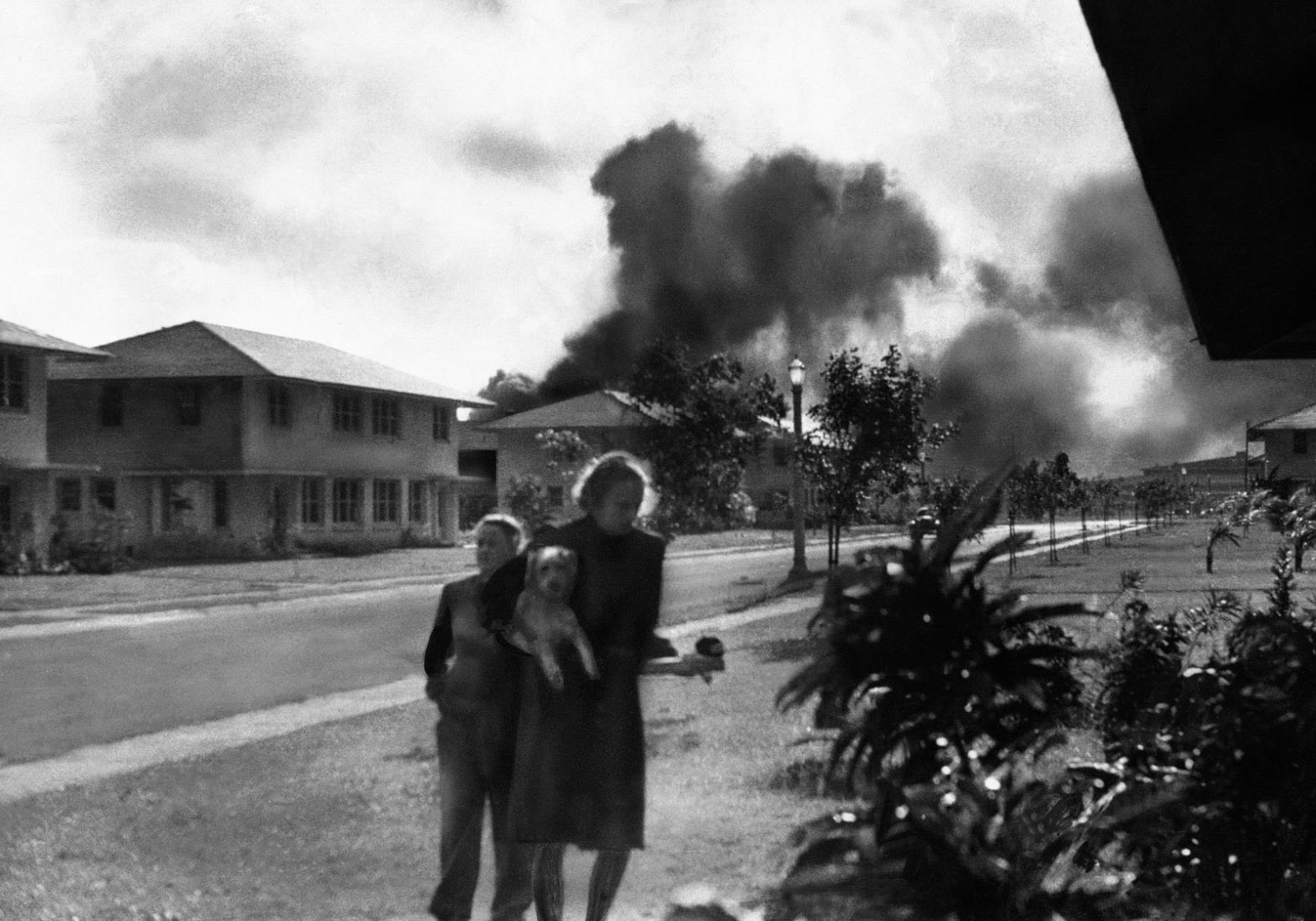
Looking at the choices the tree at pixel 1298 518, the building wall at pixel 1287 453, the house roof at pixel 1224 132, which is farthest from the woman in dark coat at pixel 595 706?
the building wall at pixel 1287 453

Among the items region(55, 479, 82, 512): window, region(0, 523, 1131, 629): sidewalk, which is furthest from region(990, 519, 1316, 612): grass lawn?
region(55, 479, 82, 512): window

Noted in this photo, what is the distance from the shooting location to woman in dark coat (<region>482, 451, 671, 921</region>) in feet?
15.7

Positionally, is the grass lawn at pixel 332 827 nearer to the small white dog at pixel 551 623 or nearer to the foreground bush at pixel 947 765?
the small white dog at pixel 551 623

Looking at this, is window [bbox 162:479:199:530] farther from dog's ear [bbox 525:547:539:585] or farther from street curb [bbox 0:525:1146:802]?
dog's ear [bbox 525:547:539:585]

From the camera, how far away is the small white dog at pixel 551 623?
4.80 m

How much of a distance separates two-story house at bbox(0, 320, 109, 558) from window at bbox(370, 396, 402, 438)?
11.1m

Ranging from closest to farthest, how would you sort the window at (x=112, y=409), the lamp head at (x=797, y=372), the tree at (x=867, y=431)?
the tree at (x=867, y=431) < the lamp head at (x=797, y=372) < the window at (x=112, y=409)

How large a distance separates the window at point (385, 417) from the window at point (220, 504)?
5735mm

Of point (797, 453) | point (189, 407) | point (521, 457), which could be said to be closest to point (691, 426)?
point (797, 453)

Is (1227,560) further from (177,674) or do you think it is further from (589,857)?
(589,857)

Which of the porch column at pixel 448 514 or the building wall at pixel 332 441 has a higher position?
the building wall at pixel 332 441

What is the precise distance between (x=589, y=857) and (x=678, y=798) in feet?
5.08

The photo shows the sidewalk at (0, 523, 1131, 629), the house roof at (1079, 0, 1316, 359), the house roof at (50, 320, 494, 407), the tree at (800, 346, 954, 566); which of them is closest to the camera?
the house roof at (1079, 0, 1316, 359)

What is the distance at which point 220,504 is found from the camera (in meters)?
40.1
